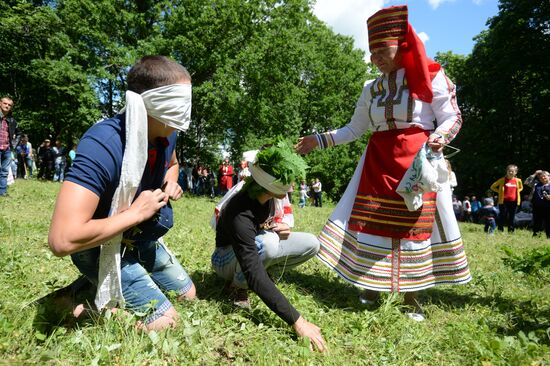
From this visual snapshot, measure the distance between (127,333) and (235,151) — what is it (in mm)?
21520

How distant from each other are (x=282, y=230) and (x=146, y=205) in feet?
4.21

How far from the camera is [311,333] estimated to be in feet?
7.76

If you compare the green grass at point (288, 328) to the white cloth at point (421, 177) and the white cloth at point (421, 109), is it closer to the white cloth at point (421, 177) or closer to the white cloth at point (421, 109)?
the white cloth at point (421, 177)

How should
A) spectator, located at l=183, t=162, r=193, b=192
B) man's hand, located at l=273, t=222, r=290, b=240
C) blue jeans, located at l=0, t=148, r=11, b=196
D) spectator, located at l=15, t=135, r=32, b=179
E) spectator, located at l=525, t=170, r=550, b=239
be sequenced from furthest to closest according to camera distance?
spectator, located at l=183, t=162, r=193, b=192 → spectator, located at l=15, t=135, r=32, b=179 → spectator, located at l=525, t=170, r=550, b=239 → blue jeans, located at l=0, t=148, r=11, b=196 → man's hand, located at l=273, t=222, r=290, b=240

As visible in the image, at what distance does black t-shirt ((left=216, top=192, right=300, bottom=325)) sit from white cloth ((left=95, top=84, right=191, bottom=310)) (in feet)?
2.35

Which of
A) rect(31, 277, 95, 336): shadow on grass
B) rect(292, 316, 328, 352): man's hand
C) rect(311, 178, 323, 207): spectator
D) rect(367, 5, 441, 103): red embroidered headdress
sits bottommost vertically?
rect(311, 178, 323, 207): spectator

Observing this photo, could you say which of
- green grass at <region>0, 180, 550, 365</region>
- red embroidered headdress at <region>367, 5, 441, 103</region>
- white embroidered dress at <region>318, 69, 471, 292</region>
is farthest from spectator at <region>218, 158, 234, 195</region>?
red embroidered headdress at <region>367, 5, 441, 103</region>

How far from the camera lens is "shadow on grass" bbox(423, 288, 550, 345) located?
2900 millimetres

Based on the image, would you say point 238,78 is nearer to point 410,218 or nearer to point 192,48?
point 192,48

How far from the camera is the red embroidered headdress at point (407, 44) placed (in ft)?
9.45

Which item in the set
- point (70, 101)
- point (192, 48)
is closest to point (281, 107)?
point (192, 48)

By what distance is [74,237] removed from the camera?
1865 mm

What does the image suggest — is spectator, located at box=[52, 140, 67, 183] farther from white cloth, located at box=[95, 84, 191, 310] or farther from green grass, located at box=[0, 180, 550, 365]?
white cloth, located at box=[95, 84, 191, 310]

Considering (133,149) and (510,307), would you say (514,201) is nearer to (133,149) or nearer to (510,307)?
(510,307)
